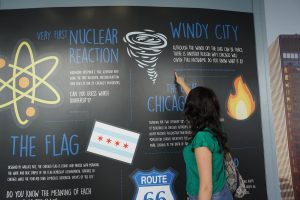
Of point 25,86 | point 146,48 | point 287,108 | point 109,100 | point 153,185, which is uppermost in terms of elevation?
point 146,48

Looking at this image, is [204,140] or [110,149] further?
[110,149]

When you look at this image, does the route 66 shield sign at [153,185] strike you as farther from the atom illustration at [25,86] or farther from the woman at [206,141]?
the atom illustration at [25,86]

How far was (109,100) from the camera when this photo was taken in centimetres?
185

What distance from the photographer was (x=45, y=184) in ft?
5.82

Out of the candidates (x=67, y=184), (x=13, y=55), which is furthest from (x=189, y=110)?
(x=13, y=55)

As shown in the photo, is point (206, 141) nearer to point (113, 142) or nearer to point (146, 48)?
point (113, 142)

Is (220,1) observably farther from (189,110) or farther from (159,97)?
(189,110)

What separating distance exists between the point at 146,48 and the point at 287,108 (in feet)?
3.83

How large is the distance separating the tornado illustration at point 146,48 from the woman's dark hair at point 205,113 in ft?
1.87

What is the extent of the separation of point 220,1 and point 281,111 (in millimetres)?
955

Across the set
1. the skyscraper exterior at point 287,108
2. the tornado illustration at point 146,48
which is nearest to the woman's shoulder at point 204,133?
the tornado illustration at point 146,48

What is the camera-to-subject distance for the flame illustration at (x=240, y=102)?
198 cm

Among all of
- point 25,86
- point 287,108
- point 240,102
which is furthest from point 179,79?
point 25,86

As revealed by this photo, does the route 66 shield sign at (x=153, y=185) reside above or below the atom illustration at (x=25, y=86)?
below
